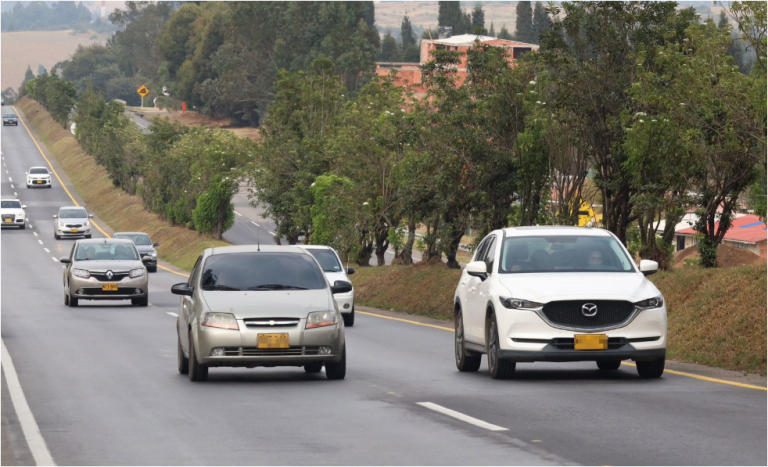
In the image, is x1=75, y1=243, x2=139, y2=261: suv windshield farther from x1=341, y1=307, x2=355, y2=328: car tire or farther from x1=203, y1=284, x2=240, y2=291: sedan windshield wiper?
x1=203, y1=284, x2=240, y2=291: sedan windshield wiper

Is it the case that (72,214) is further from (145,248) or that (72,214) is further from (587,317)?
(587,317)

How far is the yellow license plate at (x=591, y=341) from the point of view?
13.9 m

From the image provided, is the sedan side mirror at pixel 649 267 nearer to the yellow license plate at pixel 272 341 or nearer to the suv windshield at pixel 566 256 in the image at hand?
the suv windshield at pixel 566 256

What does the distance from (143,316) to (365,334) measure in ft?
23.6

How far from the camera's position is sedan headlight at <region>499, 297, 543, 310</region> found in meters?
14.1

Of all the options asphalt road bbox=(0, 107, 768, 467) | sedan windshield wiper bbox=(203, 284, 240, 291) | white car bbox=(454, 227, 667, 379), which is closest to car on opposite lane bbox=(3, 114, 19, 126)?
asphalt road bbox=(0, 107, 768, 467)

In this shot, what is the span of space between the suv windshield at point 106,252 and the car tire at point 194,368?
18.7m

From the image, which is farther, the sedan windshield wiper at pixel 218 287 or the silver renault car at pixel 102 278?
the silver renault car at pixel 102 278

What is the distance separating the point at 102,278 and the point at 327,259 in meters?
6.81

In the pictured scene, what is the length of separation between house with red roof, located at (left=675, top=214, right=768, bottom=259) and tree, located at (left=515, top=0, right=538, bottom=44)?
10101cm

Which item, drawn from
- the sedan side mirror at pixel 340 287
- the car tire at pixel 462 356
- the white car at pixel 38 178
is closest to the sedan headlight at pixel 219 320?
the sedan side mirror at pixel 340 287

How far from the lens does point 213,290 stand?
15016 millimetres

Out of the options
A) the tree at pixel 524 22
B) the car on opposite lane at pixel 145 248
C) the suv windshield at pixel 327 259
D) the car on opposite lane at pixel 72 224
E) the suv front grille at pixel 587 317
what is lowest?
the car on opposite lane at pixel 72 224

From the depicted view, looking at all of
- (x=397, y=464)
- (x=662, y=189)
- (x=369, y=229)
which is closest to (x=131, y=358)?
(x=397, y=464)
